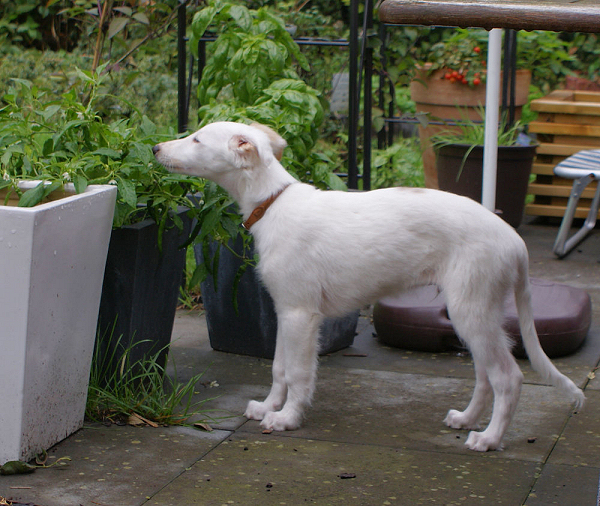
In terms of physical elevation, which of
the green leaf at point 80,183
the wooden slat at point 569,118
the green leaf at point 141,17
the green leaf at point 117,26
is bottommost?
the green leaf at point 80,183

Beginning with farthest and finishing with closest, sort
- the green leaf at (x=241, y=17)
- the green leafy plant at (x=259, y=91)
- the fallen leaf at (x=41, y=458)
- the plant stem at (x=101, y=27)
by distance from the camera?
1. the plant stem at (x=101, y=27)
2. the green leaf at (x=241, y=17)
3. the green leafy plant at (x=259, y=91)
4. the fallen leaf at (x=41, y=458)

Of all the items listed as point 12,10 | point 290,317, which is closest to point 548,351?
point 290,317

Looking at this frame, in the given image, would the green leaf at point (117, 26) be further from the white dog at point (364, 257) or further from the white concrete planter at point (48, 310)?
the white concrete planter at point (48, 310)

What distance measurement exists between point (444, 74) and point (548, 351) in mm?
4238

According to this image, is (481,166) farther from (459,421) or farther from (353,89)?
(459,421)

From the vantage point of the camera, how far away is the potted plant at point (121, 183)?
3408 mm

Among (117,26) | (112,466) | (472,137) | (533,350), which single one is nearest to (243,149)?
(112,466)

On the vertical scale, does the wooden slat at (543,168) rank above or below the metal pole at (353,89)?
below

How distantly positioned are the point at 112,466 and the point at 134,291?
79 cm

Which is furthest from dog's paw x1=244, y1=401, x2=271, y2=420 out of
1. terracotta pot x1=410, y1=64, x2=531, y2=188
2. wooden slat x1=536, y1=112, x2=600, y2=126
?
wooden slat x1=536, y1=112, x2=600, y2=126

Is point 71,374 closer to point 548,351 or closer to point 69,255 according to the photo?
point 69,255

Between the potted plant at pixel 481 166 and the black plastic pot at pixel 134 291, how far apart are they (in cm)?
367

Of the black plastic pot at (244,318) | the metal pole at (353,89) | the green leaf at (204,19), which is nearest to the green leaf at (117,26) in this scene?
the green leaf at (204,19)

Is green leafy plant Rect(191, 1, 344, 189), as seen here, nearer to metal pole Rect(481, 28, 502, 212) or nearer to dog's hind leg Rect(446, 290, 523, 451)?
metal pole Rect(481, 28, 502, 212)
